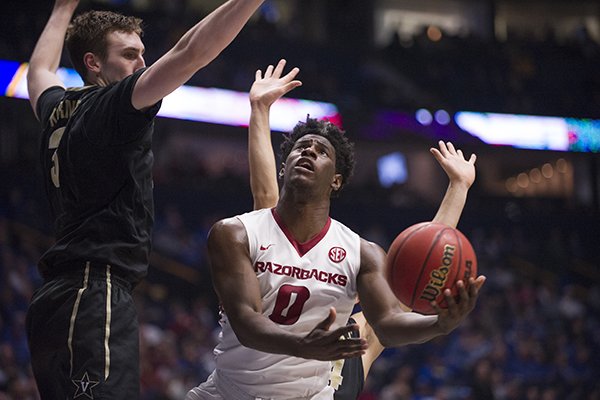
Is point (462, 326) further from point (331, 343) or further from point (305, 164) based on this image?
point (331, 343)

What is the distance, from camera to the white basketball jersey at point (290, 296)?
12.3ft

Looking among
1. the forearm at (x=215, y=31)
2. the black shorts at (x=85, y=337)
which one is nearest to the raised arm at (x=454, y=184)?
the forearm at (x=215, y=31)

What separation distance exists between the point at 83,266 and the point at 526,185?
2150cm

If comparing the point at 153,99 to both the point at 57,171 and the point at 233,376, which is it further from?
the point at 233,376

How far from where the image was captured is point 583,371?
14.1 m

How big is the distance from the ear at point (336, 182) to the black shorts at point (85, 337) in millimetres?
1189

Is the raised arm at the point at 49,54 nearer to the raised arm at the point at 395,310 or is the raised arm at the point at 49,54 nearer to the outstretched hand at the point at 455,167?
the raised arm at the point at 395,310

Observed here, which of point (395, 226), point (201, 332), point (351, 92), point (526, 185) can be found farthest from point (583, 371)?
point (526, 185)

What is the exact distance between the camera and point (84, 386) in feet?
10.2

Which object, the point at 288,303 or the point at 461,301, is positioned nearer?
the point at 461,301

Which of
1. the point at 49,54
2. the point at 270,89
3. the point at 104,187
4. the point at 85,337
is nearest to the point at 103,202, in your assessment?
the point at 104,187

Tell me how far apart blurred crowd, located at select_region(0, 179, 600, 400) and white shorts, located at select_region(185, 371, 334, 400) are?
19.4 ft

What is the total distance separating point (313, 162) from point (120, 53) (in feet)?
3.29

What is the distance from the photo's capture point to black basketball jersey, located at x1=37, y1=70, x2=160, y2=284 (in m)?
3.27
